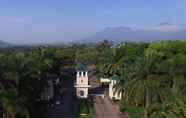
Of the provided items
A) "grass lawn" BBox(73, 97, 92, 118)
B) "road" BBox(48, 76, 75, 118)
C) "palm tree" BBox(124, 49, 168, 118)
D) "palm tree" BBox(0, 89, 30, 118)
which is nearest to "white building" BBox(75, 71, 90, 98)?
"road" BBox(48, 76, 75, 118)

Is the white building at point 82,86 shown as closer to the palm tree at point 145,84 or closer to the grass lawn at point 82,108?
the grass lawn at point 82,108

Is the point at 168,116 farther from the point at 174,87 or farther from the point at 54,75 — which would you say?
the point at 54,75

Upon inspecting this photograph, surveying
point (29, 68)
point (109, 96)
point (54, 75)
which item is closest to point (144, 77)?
point (29, 68)

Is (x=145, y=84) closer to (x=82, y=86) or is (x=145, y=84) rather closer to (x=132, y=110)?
(x=132, y=110)

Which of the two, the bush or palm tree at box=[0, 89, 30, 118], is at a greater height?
palm tree at box=[0, 89, 30, 118]

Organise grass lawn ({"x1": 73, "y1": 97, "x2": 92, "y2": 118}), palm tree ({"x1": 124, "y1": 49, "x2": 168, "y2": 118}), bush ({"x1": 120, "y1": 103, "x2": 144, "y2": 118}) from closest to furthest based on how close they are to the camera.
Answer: palm tree ({"x1": 124, "y1": 49, "x2": 168, "y2": 118}), bush ({"x1": 120, "y1": 103, "x2": 144, "y2": 118}), grass lawn ({"x1": 73, "y1": 97, "x2": 92, "y2": 118})

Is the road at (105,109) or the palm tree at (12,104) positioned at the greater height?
the palm tree at (12,104)

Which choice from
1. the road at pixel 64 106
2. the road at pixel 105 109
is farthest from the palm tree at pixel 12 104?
the road at pixel 105 109

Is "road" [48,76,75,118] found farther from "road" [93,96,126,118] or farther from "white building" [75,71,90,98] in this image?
"road" [93,96,126,118]

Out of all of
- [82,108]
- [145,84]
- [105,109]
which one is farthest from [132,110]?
[145,84]
